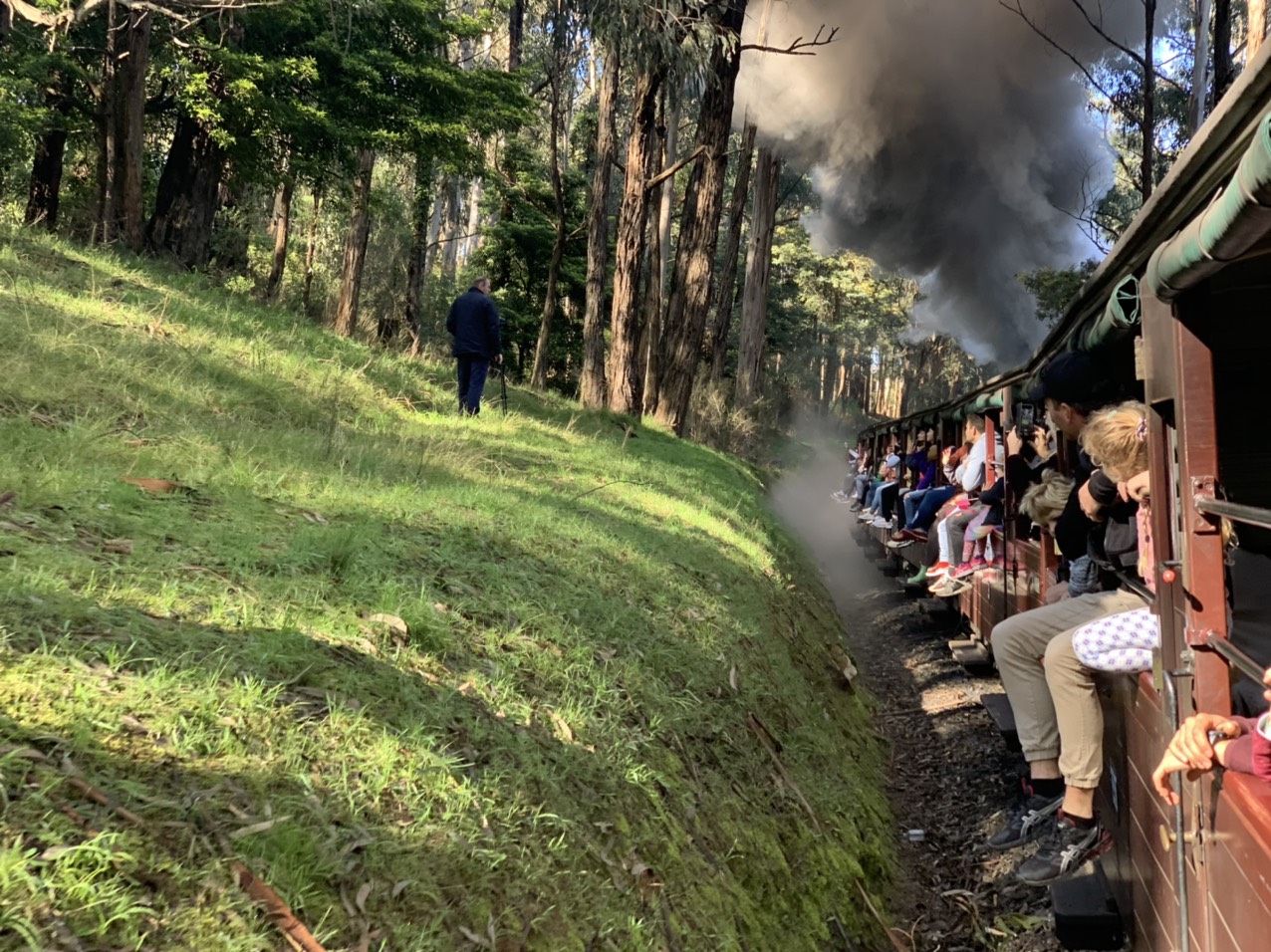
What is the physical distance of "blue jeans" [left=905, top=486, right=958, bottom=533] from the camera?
10.6m

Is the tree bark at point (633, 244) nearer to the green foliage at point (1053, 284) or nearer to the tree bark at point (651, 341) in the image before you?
the tree bark at point (651, 341)

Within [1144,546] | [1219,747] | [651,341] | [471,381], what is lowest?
[1219,747]

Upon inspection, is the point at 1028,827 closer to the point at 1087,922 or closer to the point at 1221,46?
the point at 1087,922

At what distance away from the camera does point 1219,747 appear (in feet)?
7.70

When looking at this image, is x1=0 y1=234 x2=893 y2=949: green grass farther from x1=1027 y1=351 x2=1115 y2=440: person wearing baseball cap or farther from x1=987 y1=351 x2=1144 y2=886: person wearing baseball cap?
x1=1027 y1=351 x2=1115 y2=440: person wearing baseball cap

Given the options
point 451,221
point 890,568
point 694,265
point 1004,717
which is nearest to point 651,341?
point 694,265

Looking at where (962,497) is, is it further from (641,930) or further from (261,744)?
(261,744)

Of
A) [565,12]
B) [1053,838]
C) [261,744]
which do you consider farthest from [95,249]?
[1053,838]

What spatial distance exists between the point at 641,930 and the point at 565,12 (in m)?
16.7

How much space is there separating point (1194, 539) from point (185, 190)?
15.6m

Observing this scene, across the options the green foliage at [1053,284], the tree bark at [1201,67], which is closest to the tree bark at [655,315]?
the tree bark at [1201,67]

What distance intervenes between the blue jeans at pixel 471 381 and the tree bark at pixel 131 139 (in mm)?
5994

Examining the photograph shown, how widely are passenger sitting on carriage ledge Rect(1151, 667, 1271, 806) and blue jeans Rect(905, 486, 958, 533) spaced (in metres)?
8.11

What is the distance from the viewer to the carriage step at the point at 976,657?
734cm
